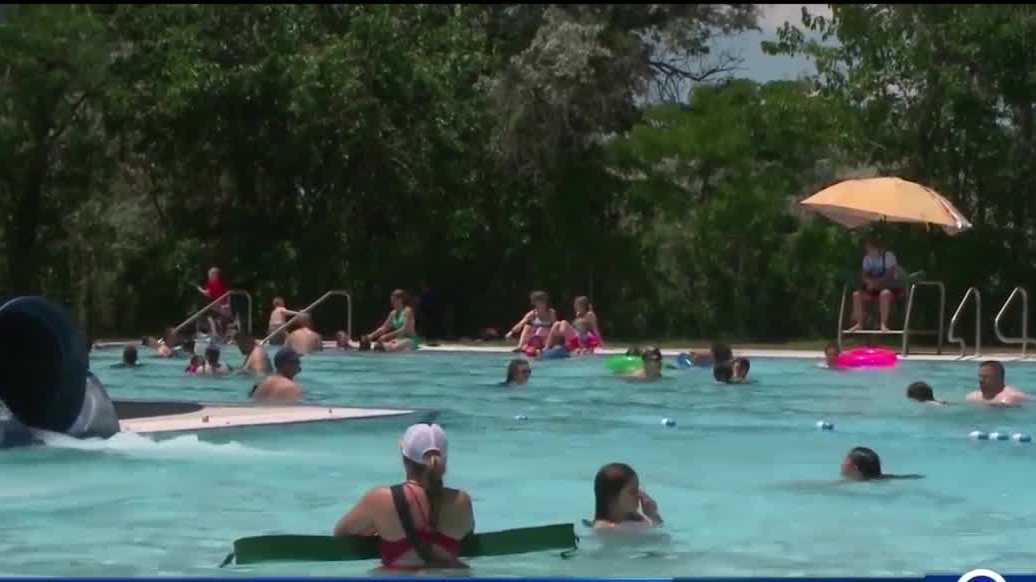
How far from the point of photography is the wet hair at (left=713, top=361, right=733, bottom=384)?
20.8 metres

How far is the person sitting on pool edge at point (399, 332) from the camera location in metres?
27.6

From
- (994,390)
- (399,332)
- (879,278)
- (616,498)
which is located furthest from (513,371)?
(616,498)

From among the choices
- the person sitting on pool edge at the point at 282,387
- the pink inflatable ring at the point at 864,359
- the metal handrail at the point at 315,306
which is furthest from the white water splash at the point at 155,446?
the metal handrail at the point at 315,306

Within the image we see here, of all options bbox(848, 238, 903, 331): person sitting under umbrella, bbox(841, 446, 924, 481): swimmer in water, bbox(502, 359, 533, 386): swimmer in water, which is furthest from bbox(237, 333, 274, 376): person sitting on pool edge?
bbox(841, 446, 924, 481): swimmer in water

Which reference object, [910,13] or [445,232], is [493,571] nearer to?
[910,13]

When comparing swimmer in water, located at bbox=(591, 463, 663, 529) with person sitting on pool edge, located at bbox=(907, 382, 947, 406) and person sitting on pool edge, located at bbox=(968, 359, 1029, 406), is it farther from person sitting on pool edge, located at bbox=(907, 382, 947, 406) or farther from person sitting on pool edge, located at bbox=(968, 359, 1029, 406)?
person sitting on pool edge, located at bbox=(907, 382, 947, 406)

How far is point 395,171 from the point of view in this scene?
32.7 metres

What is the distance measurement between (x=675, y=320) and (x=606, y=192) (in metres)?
2.53

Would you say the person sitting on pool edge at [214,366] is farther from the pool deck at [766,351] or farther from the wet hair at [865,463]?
the wet hair at [865,463]

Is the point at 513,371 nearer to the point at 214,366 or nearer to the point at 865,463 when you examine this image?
the point at 214,366

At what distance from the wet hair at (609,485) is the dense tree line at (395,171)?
1955 cm

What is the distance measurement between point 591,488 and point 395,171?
2036 centimetres

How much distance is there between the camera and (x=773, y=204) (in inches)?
1174

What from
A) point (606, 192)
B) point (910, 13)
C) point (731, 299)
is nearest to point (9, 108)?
point (606, 192)
